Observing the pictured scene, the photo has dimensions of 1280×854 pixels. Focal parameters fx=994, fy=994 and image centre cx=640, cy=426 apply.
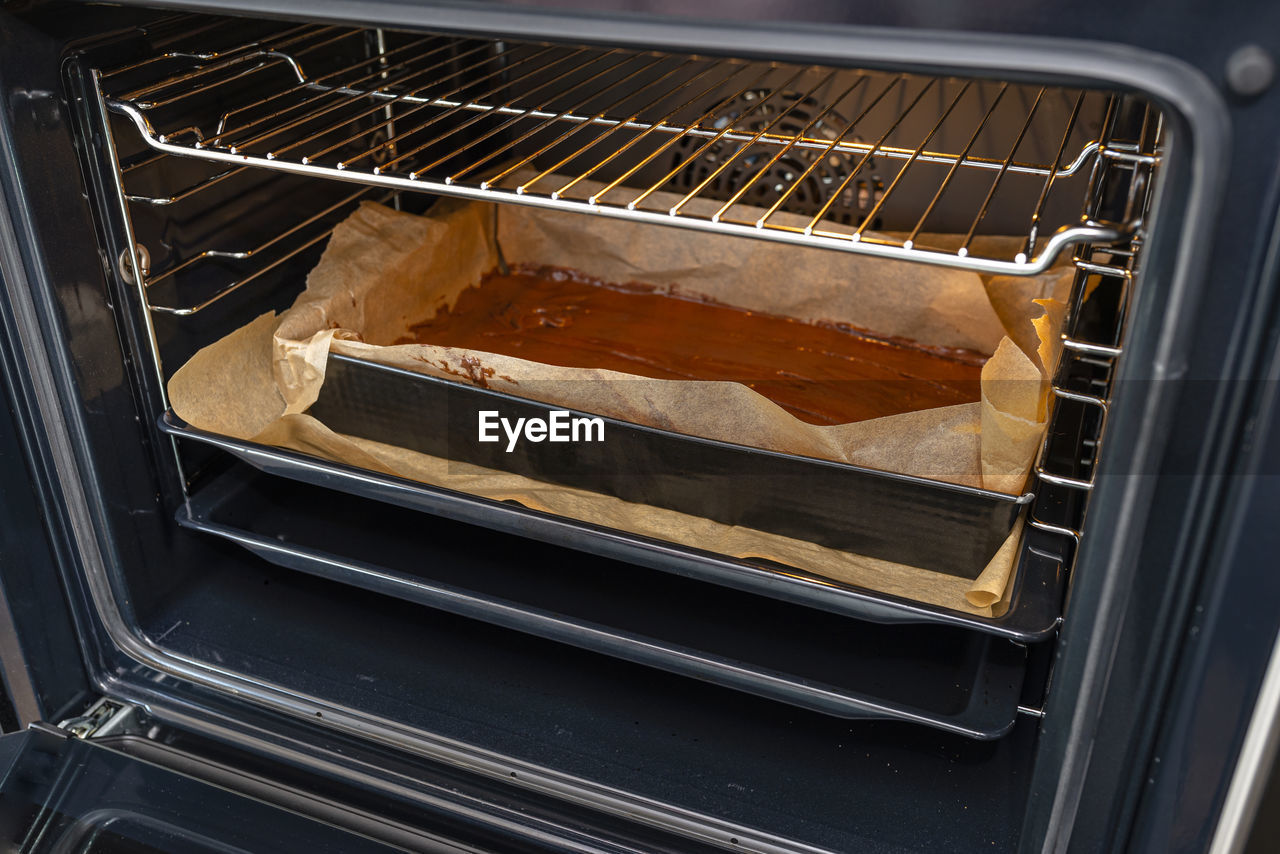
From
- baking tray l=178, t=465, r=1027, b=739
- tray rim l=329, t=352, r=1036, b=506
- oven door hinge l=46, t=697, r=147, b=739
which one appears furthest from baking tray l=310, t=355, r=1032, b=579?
oven door hinge l=46, t=697, r=147, b=739

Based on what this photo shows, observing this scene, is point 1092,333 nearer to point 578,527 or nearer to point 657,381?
point 657,381

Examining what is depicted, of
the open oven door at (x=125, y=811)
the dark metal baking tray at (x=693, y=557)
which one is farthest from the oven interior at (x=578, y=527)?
the open oven door at (x=125, y=811)

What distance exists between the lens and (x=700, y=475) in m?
0.94

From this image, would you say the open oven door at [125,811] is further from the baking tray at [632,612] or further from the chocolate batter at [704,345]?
the chocolate batter at [704,345]

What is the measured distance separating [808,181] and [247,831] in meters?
0.97

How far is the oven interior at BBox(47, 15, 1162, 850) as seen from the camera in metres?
0.89

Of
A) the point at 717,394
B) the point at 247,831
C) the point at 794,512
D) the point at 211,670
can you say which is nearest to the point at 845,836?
the point at 794,512

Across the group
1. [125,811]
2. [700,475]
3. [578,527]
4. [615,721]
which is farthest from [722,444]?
[125,811]

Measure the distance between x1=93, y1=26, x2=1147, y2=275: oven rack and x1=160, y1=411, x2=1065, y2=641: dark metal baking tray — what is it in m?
0.28

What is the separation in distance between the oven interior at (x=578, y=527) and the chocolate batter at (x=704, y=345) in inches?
5.3

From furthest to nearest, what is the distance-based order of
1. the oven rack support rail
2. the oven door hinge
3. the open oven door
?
the oven door hinge < the open oven door < the oven rack support rail

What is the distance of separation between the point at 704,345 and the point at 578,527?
0.41 metres

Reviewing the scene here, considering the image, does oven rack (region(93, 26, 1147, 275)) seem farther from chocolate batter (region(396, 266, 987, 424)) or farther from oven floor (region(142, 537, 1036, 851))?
oven floor (region(142, 537, 1036, 851))

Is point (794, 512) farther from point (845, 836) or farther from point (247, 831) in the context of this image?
point (247, 831)
